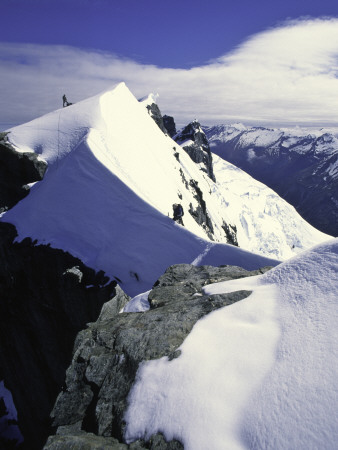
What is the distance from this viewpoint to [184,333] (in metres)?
7.59

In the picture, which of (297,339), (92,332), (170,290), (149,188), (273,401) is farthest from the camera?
(149,188)

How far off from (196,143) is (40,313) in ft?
254

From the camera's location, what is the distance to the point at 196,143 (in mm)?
87125

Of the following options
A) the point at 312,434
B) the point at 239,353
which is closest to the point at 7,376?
the point at 239,353

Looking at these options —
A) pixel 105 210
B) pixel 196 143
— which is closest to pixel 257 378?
pixel 105 210

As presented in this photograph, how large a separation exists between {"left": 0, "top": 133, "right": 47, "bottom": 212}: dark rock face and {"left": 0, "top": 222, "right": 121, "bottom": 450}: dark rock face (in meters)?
5.55

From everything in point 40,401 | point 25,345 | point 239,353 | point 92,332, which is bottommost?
point 40,401

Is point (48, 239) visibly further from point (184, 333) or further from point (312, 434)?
point (312, 434)

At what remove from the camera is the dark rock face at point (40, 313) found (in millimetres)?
16406

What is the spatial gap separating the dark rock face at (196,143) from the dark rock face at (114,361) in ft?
258

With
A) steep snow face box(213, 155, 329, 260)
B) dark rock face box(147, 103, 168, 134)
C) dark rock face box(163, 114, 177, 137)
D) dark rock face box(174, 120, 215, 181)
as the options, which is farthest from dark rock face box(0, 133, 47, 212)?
dark rock face box(163, 114, 177, 137)

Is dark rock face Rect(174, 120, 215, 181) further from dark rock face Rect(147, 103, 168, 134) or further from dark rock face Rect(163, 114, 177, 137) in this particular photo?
dark rock face Rect(147, 103, 168, 134)

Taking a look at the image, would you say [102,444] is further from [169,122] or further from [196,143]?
[169,122]

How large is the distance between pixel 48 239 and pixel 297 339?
1631 cm
